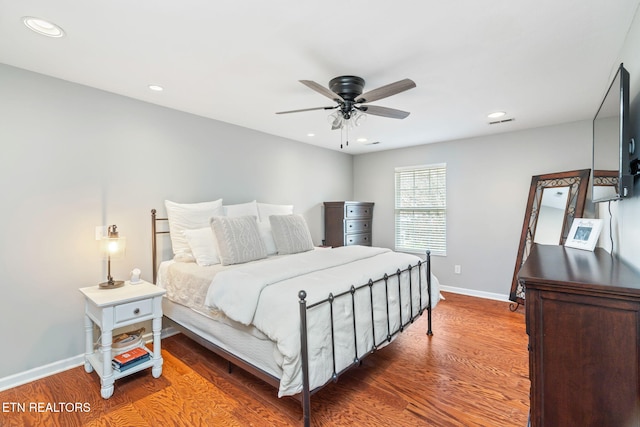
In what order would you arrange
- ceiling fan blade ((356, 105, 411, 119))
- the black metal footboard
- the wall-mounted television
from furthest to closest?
ceiling fan blade ((356, 105, 411, 119))
the black metal footboard
the wall-mounted television

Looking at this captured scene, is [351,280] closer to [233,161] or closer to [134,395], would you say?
[134,395]

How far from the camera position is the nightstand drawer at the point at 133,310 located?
2.18 metres

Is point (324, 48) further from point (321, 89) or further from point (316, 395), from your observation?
point (316, 395)

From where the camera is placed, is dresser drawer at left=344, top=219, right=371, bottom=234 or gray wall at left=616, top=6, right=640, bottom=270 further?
dresser drawer at left=344, top=219, right=371, bottom=234

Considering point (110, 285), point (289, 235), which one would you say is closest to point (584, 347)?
point (289, 235)

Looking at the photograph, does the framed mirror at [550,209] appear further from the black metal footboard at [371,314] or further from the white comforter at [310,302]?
the white comforter at [310,302]

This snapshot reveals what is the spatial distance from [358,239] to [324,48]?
142 inches

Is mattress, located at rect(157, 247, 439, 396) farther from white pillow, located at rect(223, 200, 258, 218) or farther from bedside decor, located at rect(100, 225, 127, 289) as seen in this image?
white pillow, located at rect(223, 200, 258, 218)

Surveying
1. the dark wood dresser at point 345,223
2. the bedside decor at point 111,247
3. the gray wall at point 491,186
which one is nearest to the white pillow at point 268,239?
the bedside decor at point 111,247

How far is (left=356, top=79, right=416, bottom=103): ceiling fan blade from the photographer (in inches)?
76.1

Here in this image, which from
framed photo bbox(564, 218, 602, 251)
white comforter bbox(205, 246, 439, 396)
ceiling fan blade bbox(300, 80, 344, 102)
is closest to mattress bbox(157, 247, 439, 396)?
white comforter bbox(205, 246, 439, 396)

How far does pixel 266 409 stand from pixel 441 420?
1.13 metres

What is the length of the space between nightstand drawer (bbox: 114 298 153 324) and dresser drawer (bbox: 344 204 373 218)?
3.15 m

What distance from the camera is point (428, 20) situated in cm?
166
